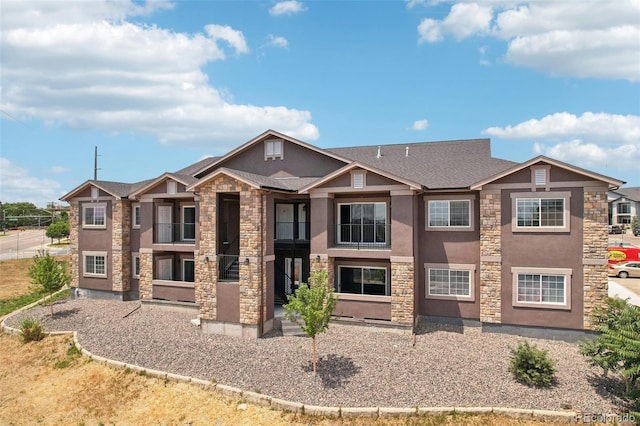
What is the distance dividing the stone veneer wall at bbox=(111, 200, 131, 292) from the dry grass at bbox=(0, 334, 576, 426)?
7.51 metres

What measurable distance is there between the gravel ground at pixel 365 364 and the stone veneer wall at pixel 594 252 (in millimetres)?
2047

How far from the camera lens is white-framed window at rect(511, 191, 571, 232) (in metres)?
15.4

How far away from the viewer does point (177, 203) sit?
22281 millimetres

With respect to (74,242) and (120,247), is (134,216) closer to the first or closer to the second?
(120,247)

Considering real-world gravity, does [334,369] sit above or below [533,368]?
below

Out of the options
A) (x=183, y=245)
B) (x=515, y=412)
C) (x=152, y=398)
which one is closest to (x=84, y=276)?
(x=183, y=245)

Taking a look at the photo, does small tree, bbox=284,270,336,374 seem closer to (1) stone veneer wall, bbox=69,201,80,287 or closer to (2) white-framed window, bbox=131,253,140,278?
(2) white-framed window, bbox=131,253,140,278

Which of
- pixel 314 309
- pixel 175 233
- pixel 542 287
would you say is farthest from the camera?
pixel 175 233

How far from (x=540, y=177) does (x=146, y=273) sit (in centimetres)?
2003

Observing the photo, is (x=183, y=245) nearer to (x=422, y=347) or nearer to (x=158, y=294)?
(x=158, y=294)

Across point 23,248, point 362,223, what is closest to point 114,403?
point 362,223

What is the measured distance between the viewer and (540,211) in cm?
1574

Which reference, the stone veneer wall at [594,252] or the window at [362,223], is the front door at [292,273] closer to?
the window at [362,223]

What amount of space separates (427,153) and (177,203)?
14850 millimetres
